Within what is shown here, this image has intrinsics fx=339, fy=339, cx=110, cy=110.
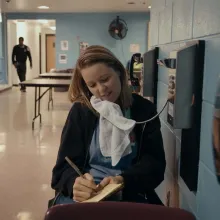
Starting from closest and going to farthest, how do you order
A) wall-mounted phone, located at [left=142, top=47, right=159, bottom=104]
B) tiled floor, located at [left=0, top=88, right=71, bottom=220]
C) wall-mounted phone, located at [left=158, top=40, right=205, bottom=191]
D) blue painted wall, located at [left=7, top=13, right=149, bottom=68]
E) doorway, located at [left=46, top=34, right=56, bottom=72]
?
wall-mounted phone, located at [left=158, top=40, right=205, bottom=191] < wall-mounted phone, located at [left=142, top=47, right=159, bottom=104] < tiled floor, located at [left=0, top=88, right=71, bottom=220] < blue painted wall, located at [left=7, top=13, right=149, bottom=68] < doorway, located at [left=46, top=34, right=56, bottom=72]

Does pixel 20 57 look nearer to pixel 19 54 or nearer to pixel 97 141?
pixel 19 54

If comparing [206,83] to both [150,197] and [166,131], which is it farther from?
[166,131]

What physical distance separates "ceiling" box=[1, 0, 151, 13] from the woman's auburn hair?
624 centimetres

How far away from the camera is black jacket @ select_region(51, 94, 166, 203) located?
3.92ft

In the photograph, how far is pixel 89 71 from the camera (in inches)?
47.3

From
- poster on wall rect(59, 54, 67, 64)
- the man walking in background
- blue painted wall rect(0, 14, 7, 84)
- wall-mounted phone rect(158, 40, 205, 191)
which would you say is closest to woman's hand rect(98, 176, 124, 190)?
wall-mounted phone rect(158, 40, 205, 191)

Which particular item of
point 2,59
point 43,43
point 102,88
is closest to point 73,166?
point 102,88

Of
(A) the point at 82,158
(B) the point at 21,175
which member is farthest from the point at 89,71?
(B) the point at 21,175

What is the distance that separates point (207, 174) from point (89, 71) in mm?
528

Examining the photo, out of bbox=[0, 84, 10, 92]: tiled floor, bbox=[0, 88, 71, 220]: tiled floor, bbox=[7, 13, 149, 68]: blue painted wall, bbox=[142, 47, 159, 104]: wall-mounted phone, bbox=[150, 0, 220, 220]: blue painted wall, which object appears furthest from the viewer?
bbox=[7, 13, 149, 68]: blue painted wall

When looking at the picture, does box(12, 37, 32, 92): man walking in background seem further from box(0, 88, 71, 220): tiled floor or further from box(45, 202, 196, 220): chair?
box(45, 202, 196, 220): chair

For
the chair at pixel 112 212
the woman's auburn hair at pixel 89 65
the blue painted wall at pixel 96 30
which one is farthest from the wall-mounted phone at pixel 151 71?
the blue painted wall at pixel 96 30

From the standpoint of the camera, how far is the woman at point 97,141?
1198 mm

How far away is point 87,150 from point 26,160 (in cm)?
216
